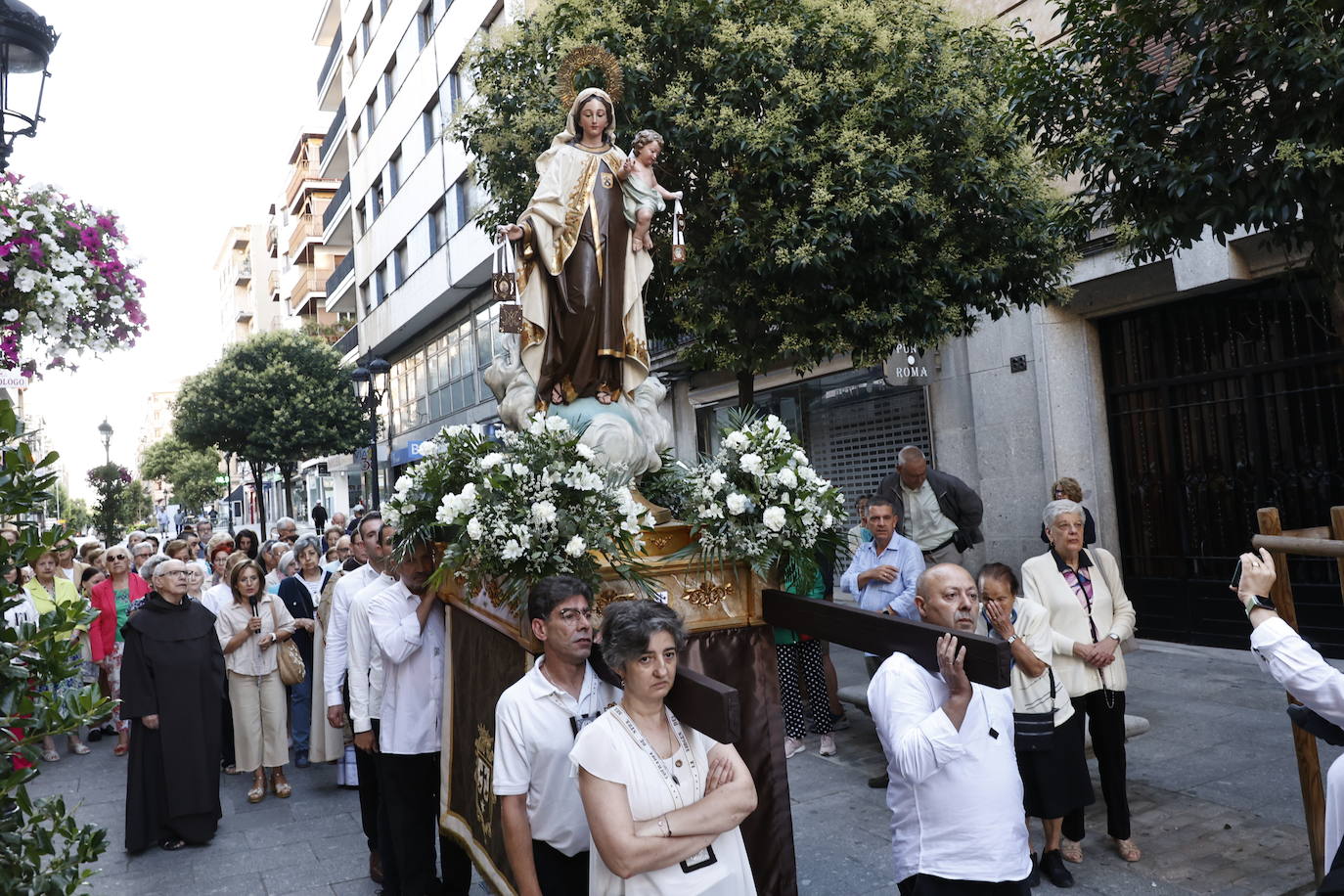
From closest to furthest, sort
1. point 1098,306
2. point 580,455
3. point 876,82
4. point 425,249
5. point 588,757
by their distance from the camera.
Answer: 1. point 588,757
2. point 580,455
3. point 876,82
4. point 1098,306
5. point 425,249

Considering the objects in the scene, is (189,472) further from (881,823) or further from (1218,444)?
(881,823)

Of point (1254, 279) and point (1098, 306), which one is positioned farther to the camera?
point (1098, 306)

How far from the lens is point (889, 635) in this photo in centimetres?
308

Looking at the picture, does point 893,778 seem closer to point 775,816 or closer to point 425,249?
point 775,816

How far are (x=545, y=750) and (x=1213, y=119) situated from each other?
542 cm

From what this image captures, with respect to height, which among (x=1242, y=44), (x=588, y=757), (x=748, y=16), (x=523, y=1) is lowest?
(x=588, y=757)

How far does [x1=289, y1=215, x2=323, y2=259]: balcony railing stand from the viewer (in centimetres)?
4688

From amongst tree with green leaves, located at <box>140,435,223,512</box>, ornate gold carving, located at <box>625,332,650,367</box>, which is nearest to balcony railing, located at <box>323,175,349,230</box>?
tree with green leaves, located at <box>140,435,223,512</box>

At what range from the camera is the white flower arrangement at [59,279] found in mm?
5027

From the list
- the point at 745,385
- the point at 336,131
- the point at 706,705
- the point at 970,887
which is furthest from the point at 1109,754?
the point at 336,131

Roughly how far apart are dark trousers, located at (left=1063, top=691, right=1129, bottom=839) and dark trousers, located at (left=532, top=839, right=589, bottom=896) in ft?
8.97

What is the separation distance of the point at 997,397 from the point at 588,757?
10.6 meters

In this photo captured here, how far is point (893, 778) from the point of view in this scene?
11.0ft

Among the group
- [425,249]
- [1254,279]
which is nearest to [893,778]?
[1254,279]
